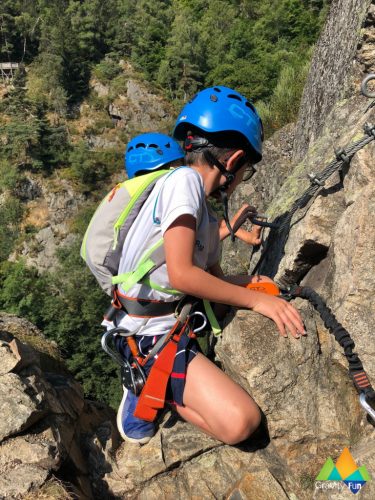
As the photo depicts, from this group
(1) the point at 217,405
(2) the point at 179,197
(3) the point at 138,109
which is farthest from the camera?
(3) the point at 138,109

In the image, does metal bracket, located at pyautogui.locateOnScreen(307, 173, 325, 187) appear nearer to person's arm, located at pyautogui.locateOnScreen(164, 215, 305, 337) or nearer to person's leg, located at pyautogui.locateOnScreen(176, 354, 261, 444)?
person's arm, located at pyautogui.locateOnScreen(164, 215, 305, 337)

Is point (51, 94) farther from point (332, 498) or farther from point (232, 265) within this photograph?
point (332, 498)

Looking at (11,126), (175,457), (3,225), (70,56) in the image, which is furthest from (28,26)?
(175,457)

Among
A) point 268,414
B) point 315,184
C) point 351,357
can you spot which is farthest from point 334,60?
point 268,414

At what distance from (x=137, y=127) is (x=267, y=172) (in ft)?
142

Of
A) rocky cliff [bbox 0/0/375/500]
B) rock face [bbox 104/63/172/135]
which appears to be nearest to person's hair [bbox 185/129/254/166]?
rocky cliff [bbox 0/0/375/500]

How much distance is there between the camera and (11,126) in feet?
158

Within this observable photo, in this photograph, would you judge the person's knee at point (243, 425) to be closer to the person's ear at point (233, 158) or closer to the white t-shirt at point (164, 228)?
the white t-shirt at point (164, 228)

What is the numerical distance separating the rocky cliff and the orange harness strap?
1.06ft

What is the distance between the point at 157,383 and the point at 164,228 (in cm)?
105

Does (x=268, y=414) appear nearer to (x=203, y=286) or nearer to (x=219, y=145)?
(x=203, y=286)

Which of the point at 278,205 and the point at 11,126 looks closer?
the point at 278,205

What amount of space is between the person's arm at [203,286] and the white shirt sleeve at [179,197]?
1.7 inches

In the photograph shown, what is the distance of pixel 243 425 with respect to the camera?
9.14 feet
